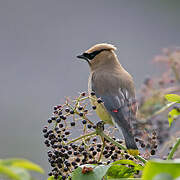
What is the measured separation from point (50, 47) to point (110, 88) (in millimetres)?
4899

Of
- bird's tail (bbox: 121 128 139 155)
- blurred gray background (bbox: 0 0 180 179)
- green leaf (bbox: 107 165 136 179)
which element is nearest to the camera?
green leaf (bbox: 107 165 136 179)

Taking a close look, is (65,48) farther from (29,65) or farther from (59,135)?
(59,135)

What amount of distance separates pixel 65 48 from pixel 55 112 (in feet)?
19.9

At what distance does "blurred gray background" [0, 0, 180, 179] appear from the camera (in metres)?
6.32

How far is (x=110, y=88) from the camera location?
9.50ft

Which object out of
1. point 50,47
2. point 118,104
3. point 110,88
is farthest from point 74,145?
point 50,47

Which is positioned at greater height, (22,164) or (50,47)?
(50,47)

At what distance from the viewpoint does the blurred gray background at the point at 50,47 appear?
20.7 ft

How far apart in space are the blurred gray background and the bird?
2.53m

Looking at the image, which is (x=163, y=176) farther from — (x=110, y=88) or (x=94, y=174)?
(x=110, y=88)

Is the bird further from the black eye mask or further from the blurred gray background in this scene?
the blurred gray background

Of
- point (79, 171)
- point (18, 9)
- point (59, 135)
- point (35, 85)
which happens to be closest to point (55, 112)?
point (59, 135)

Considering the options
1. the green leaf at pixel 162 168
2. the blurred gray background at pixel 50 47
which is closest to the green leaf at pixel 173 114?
the green leaf at pixel 162 168

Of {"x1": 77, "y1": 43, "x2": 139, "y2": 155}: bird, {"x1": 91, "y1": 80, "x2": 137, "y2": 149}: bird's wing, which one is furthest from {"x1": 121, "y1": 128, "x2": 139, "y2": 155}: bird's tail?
{"x1": 91, "y1": 80, "x2": 137, "y2": 149}: bird's wing
